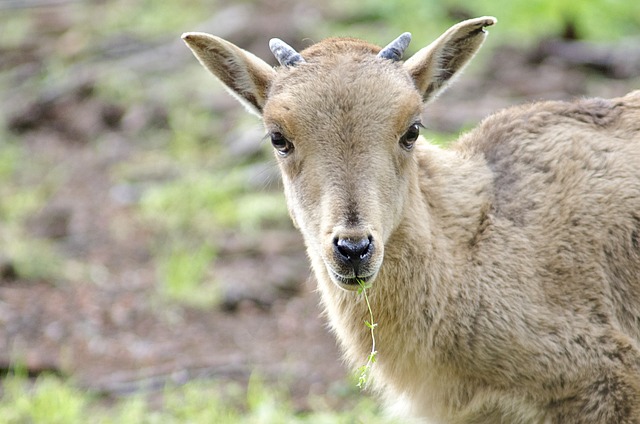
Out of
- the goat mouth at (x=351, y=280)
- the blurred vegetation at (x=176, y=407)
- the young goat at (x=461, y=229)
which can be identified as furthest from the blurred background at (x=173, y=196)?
the goat mouth at (x=351, y=280)

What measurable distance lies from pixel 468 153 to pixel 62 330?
17.1 feet

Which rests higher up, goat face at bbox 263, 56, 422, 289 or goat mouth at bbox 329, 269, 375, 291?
goat face at bbox 263, 56, 422, 289

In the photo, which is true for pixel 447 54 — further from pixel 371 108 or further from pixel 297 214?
pixel 297 214

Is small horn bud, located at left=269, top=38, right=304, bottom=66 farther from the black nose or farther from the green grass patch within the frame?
the green grass patch

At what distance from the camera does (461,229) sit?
684 centimetres

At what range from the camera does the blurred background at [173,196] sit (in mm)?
9242

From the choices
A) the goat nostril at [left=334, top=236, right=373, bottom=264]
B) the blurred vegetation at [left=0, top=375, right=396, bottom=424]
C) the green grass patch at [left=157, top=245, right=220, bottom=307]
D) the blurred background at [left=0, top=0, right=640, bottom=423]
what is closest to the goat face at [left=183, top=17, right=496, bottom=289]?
the goat nostril at [left=334, top=236, right=373, bottom=264]

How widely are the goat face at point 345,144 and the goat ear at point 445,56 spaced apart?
0.69 ft

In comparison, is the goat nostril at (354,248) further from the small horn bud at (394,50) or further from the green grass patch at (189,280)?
the green grass patch at (189,280)

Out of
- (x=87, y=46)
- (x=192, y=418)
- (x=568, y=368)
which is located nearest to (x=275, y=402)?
(x=192, y=418)

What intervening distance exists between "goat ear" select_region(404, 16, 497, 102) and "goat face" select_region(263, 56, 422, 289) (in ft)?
0.69

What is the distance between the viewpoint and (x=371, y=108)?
6.25 meters

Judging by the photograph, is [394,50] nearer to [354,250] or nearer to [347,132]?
[347,132]

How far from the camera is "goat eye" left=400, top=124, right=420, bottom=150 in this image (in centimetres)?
643
